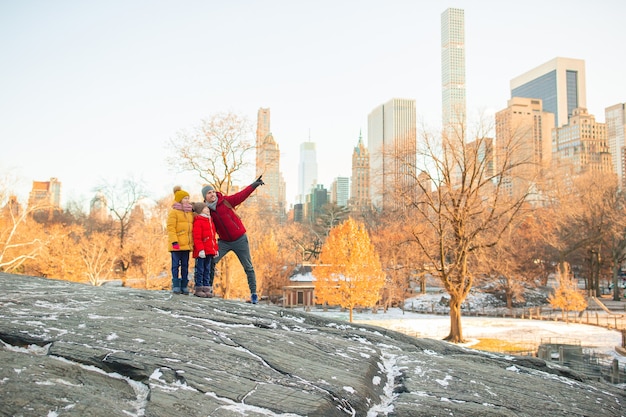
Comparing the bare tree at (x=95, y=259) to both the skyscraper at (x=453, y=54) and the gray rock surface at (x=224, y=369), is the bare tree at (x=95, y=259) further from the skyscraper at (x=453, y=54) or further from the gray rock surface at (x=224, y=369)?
the skyscraper at (x=453, y=54)

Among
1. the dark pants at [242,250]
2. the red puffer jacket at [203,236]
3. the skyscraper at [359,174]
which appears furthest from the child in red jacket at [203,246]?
the skyscraper at [359,174]

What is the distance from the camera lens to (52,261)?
101 ft

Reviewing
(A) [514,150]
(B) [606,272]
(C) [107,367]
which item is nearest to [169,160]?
(A) [514,150]

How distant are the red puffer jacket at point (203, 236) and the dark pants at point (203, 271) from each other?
0.56ft

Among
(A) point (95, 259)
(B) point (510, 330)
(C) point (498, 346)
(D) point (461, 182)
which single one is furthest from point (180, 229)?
(A) point (95, 259)

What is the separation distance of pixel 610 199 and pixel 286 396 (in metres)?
51.5

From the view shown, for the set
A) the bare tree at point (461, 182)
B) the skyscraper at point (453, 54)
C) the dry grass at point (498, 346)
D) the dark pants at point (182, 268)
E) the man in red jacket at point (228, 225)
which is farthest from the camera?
the skyscraper at point (453, 54)

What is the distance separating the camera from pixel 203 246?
761cm

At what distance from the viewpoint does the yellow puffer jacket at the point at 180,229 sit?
296 inches

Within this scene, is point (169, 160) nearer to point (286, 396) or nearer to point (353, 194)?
point (286, 396)

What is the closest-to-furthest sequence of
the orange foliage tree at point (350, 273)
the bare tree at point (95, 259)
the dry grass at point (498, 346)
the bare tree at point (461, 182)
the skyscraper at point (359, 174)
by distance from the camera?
1. the bare tree at point (461, 182)
2. the dry grass at point (498, 346)
3. the bare tree at point (95, 259)
4. the orange foliage tree at point (350, 273)
5. the skyscraper at point (359, 174)

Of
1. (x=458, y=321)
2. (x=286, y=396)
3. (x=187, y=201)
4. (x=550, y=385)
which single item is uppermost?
(x=187, y=201)

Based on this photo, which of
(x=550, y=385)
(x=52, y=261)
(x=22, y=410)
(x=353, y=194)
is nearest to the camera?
(x=22, y=410)

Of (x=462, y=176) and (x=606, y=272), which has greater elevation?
(x=462, y=176)
